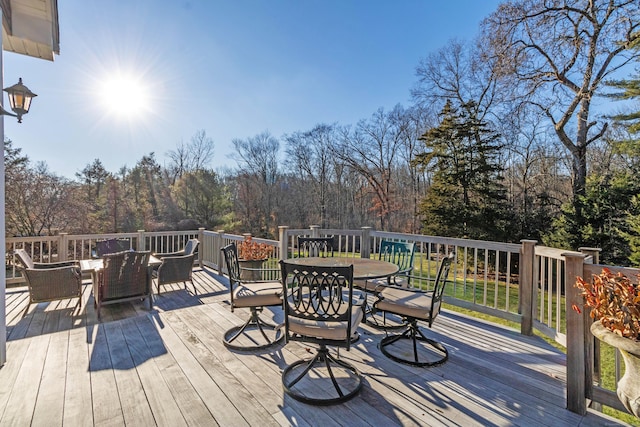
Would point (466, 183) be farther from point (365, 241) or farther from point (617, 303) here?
point (617, 303)

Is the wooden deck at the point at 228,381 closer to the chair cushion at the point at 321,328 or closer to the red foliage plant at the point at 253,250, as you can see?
the chair cushion at the point at 321,328

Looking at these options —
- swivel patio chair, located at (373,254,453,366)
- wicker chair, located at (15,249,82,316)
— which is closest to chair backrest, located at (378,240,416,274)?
swivel patio chair, located at (373,254,453,366)

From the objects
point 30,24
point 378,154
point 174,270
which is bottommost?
point 174,270

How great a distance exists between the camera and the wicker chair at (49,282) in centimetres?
401

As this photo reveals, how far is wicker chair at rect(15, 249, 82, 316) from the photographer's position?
401 cm

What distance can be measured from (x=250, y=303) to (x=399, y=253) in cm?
221

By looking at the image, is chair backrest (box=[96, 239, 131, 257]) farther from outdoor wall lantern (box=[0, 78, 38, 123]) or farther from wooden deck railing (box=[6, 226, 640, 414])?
outdoor wall lantern (box=[0, 78, 38, 123])

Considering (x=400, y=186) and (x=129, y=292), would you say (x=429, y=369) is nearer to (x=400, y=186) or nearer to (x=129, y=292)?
(x=129, y=292)

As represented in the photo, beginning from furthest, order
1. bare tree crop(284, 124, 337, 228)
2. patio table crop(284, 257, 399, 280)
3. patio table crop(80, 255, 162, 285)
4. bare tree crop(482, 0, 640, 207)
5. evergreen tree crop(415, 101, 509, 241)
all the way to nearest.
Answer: bare tree crop(284, 124, 337, 228), evergreen tree crop(415, 101, 509, 241), bare tree crop(482, 0, 640, 207), patio table crop(80, 255, 162, 285), patio table crop(284, 257, 399, 280)

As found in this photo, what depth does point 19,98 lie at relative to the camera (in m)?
3.13

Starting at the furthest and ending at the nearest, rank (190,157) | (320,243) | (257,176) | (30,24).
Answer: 1. (257,176)
2. (190,157)
3. (320,243)
4. (30,24)

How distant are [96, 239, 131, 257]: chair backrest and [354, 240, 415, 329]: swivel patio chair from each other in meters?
4.73

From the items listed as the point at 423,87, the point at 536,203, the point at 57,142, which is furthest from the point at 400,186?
the point at 57,142

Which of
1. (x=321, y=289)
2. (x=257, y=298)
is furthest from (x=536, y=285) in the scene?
(x=257, y=298)
